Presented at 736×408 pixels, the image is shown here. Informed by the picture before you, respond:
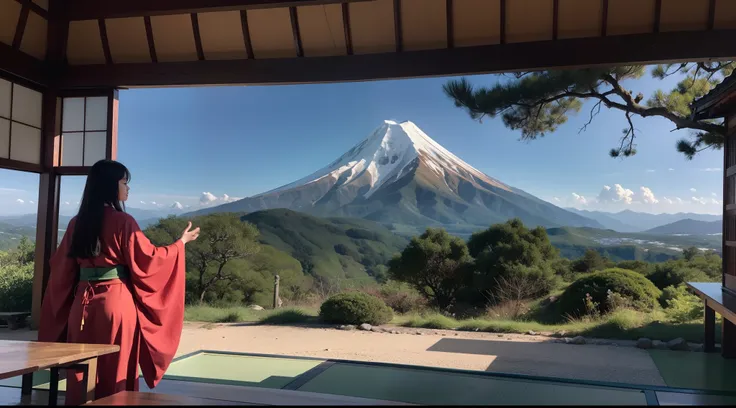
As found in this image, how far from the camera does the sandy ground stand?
15.2 feet

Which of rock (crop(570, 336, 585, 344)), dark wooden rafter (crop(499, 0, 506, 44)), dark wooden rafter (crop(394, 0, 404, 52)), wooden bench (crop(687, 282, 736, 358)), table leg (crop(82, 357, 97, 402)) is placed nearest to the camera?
table leg (crop(82, 357, 97, 402))

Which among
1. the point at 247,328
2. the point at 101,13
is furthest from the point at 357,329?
the point at 101,13

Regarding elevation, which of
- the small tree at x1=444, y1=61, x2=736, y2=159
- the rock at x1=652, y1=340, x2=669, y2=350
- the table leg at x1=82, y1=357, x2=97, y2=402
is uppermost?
the small tree at x1=444, y1=61, x2=736, y2=159

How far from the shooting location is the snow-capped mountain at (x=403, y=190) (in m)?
23.9

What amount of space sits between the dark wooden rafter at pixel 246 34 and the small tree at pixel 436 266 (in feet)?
23.6

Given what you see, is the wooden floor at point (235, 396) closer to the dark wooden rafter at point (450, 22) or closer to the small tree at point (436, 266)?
the dark wooden rafter at point (450, 22)

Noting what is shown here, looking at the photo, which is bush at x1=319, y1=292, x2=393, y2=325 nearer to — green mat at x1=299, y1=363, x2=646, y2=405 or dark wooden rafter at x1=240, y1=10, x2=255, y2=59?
green mat at x1=299, y1=363, x2=646, y2=405

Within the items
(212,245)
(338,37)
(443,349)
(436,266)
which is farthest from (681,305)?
(212,245)

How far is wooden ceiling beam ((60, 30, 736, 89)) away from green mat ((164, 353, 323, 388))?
221 cm

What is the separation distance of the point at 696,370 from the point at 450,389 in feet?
8.18

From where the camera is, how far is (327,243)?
20859 millimetres

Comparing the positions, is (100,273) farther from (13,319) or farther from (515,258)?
(515,258)

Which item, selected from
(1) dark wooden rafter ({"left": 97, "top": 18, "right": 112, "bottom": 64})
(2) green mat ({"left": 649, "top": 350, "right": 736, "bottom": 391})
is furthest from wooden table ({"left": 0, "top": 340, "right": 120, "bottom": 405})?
(2) green mat ({"left": 649, "top": 350, "right": 736, "bottom": 391})

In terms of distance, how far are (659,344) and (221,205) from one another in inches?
772
